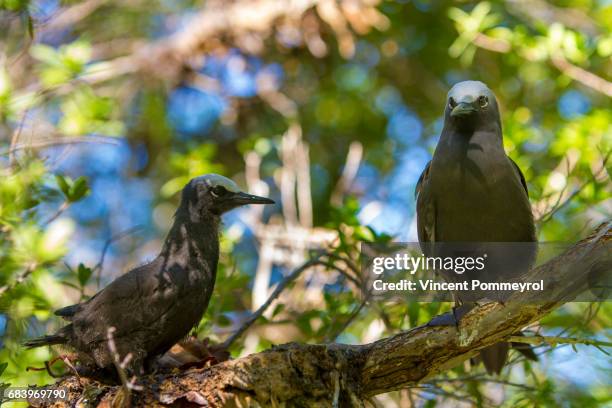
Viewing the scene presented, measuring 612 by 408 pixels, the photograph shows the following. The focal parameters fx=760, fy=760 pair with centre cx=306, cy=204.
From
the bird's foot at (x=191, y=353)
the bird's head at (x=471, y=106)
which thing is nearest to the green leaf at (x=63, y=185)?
the bird's foot at (x=191, y=353)

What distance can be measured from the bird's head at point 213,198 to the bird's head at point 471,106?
150cm

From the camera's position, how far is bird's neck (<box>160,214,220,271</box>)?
204 inches

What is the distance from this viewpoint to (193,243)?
5.26 m

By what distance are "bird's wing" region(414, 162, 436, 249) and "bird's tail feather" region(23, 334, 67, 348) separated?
251 centimetres

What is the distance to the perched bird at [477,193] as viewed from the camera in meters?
4.94

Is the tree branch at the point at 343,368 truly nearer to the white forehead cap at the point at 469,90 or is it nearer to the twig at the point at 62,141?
the white forehead cap at the point at 469,90

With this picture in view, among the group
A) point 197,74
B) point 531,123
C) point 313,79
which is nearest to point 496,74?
point 531,123

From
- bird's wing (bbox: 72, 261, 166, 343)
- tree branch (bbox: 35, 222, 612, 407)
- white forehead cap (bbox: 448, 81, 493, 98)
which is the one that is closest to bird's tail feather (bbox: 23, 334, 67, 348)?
bird's wing (bbox: 72, 261, 166, 343)

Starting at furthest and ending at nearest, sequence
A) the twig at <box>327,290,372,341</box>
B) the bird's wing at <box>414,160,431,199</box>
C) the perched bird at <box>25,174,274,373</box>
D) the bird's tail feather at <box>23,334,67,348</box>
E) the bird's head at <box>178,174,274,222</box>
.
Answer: the bird's head at <box>178,174,274,222</box>, the bird's wing at <box>414,160,431,199</box>, the twig at <box>327,290,372,341</box>, the bird's tail feather at <box>23,334,67,348</box>, the perched bird at <box>25,174,274,373</box>

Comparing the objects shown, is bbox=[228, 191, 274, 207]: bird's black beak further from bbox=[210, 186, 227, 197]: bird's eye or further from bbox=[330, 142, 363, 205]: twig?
bbox=[330, 142, 363, 205]: twig

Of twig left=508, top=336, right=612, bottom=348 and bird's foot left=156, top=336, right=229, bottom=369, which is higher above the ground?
bird's foot left=156, top=336, right=229, bottom=369

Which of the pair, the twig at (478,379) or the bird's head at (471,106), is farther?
the twig at (478,379)

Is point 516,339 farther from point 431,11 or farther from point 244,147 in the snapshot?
point 431,11

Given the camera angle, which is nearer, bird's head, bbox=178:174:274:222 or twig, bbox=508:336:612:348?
twig, bbox=508:336:612:348
